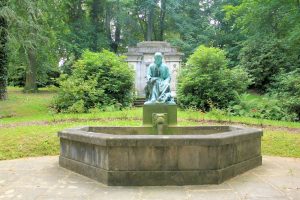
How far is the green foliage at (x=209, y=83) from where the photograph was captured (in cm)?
2075

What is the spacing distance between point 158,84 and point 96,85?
11.3m

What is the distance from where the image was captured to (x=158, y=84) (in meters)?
10.3

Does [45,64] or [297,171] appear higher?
[45,64]

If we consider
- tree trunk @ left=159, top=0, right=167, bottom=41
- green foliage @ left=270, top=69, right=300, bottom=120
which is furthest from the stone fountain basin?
tree trunk @ left=159, top=0, right=167, bottom=41

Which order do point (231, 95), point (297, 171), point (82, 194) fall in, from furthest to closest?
point (231, 95), point (297, 171), point (82, 194)

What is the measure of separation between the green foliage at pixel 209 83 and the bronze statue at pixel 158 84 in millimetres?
10168

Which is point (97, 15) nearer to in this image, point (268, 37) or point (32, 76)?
point (32, 76)

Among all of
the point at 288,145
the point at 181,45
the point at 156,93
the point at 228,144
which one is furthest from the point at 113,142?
the point at 181,45

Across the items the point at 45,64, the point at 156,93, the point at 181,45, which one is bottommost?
the point at 156,93

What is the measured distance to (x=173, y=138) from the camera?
22.1 ft

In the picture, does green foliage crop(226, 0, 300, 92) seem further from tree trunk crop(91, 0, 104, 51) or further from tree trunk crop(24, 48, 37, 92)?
tree trunk crop(91, 0, 104, 51)

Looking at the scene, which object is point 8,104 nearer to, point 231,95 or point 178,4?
point 231,95

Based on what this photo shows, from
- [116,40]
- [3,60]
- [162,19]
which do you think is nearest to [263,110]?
[3,60]

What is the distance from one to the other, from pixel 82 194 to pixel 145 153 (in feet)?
4.49
